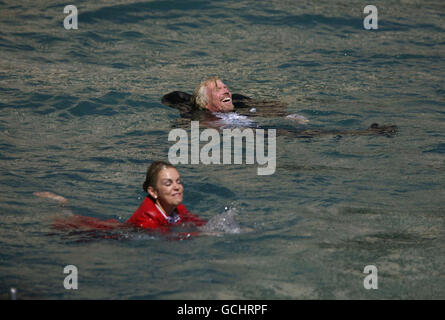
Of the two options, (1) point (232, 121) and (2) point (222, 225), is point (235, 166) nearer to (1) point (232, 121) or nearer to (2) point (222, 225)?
(1) point (232, 121)

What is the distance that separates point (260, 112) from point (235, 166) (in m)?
1.90

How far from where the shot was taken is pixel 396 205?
7.03 metres

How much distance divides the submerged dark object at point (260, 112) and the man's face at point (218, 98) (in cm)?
14

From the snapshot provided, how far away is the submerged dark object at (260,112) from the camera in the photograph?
30.1 feet

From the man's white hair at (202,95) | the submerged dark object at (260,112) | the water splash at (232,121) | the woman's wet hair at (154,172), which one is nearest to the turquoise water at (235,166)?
the submerged dark object at (260,112)

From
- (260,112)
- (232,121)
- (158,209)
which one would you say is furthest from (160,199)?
(260,112)

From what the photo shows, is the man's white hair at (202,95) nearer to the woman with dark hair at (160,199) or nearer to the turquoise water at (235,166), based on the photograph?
the turquoise water at (235,166)

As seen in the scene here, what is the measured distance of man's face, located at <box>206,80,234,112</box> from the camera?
9812 millimetres

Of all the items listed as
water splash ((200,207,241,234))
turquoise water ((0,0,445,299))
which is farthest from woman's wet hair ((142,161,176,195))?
water splash ((200,207,241,234))

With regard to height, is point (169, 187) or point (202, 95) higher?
point (202, 95)

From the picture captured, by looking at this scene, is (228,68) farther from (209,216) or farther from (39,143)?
(209,216)

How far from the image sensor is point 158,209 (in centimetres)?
627

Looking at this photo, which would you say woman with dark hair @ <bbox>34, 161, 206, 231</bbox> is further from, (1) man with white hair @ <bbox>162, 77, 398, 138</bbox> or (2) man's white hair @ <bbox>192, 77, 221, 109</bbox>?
(2) man's white hair @ <bbox>192, 77, 221, 109</bbox>
